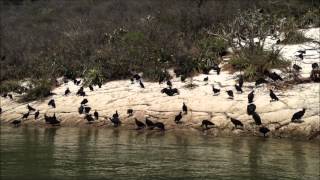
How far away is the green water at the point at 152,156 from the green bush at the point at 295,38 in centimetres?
937

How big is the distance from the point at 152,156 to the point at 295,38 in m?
13.7

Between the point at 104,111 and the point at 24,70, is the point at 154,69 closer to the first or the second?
the point at 104,111

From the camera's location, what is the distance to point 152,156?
47.8ft

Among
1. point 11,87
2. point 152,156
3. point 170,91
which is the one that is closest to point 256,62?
point 170,91

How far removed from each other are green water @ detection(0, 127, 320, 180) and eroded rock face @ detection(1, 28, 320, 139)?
0.90 metres

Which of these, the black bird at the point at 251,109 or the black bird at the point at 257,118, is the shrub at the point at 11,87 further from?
the black bird at the point at 257,118

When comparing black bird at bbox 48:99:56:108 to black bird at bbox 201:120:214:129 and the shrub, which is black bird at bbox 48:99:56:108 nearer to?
the shrub

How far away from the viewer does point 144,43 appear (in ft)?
93.0

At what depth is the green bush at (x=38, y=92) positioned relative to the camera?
26.1 m

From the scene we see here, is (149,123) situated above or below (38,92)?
below

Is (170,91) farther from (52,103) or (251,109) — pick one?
(52,103)

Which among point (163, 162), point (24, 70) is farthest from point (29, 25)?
point (163, 162)

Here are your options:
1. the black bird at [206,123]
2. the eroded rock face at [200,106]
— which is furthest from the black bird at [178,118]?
the black bird at [206,123]

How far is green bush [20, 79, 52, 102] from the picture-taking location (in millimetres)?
26094
